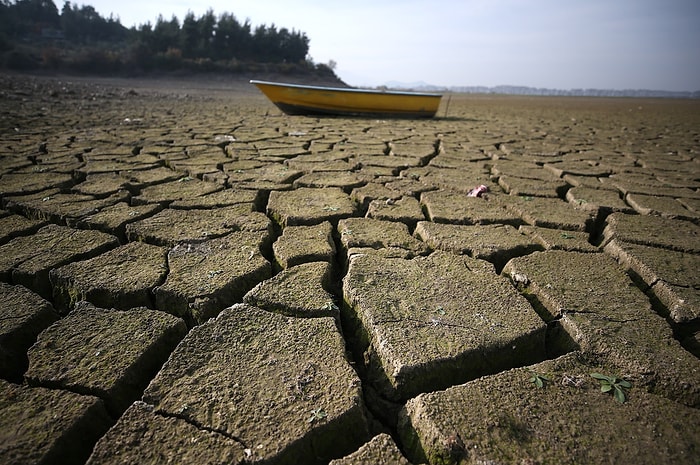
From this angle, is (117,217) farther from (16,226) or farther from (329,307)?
(329,307)

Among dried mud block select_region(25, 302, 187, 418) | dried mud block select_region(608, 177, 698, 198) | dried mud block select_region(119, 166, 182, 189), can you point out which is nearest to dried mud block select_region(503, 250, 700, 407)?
dried mud block select_region(25, 302, 187, 418)

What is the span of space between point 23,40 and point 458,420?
44.9m

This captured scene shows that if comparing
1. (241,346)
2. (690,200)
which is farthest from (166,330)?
(690,200)

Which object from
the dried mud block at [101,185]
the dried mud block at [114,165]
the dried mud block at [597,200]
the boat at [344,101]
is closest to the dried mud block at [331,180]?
the dried mud block at [101,185]

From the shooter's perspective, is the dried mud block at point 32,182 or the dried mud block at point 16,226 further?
the dried mud block at point 32,182

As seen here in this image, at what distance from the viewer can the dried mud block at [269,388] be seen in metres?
0.73

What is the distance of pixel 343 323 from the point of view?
44.2 inches

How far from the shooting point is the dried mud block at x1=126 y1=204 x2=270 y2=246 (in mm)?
1562

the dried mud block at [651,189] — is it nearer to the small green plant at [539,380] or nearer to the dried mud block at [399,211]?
the dried mud block at [399,211]

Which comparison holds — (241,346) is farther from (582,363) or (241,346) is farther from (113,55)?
(113,55)

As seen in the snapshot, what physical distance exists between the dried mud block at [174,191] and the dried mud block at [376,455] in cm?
172

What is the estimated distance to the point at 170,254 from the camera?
1.41 meters

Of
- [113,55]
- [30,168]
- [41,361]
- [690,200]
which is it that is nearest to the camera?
[41,361]

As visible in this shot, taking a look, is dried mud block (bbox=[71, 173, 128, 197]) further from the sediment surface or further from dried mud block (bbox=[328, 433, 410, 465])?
dried mud block (bbox=[328, 433, 410, 465])
